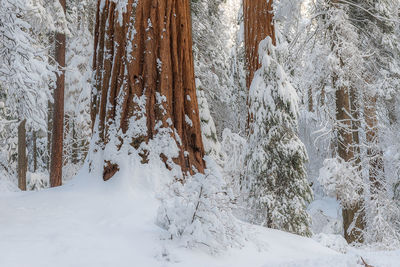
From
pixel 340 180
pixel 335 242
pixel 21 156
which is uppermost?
pixel 340 180

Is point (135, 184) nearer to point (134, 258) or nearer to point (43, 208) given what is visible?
point (43, 208)

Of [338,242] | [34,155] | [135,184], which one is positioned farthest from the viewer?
[34,155]

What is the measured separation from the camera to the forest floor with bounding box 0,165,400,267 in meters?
2.57

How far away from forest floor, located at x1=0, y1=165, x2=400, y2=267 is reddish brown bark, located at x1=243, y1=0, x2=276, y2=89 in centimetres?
357

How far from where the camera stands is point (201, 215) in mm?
3049

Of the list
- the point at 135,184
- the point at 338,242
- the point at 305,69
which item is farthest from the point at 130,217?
the point at 305,69

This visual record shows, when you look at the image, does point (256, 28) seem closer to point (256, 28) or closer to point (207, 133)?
point (256, 28)

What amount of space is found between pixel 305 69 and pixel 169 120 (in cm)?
546

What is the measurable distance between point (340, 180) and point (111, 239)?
242 inches

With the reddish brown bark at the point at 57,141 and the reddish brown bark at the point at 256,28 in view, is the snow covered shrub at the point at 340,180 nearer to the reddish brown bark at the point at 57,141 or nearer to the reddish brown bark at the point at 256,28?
the reddish brown bark at the point at 256,28

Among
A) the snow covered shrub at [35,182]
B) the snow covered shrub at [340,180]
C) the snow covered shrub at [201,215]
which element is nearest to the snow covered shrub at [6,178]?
the snow covered shrub at [35,182]

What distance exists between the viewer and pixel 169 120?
4504 mm

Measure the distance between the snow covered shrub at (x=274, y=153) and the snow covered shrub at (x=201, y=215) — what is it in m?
3.17

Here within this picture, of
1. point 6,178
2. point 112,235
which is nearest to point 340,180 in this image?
point 112,235
